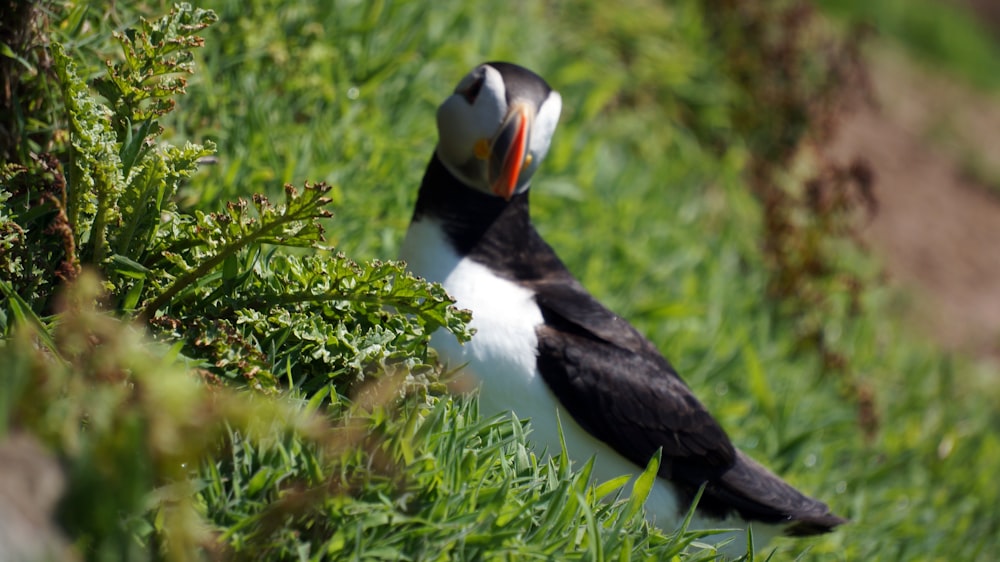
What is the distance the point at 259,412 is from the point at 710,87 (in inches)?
215

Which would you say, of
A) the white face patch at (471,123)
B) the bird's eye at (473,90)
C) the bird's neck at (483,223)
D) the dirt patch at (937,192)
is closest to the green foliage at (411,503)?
the bird's neck at (483,223)

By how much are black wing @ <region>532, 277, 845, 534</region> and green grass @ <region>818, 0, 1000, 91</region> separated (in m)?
8.18

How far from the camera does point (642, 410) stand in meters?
3.01

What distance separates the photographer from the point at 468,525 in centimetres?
206

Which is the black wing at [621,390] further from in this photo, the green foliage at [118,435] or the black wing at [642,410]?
the green foliage at [118,435]

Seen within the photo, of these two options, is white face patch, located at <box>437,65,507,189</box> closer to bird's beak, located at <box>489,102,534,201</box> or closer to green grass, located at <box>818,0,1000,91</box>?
bird's beak, located at <box>489,102,534,201</box>

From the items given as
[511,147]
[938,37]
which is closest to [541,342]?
[511,147]

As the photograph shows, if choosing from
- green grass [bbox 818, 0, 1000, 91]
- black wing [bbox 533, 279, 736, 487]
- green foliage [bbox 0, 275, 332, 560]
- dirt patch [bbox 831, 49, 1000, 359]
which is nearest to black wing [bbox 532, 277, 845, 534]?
black wing [bbox 533, 279, 736, 487]

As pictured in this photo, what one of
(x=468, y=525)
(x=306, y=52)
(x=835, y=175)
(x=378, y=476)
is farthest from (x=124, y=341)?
(x=835, y=175)

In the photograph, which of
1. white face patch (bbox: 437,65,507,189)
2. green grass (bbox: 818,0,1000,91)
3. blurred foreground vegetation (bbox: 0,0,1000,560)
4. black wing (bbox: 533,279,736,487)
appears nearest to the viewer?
blurred foreground vegetation (bbox: 0,0,1000,560)

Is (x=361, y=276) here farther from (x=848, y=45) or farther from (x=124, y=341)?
(x=848, y=45)

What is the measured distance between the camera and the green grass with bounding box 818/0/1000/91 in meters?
10.9

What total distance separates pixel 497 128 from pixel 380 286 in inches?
32.2

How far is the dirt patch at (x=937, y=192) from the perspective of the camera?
7875 mm
